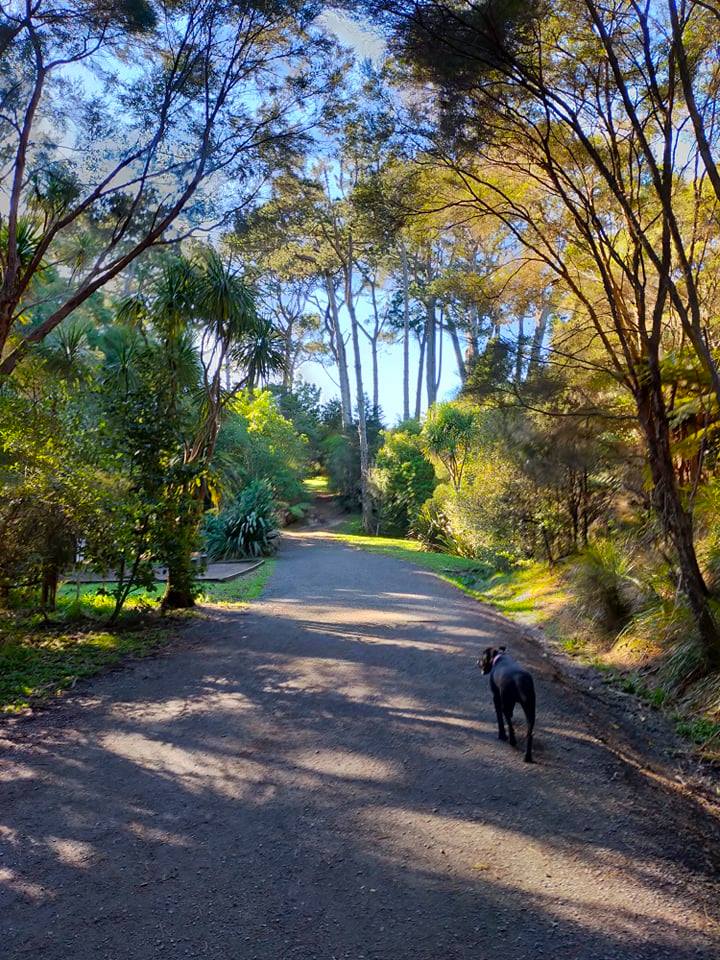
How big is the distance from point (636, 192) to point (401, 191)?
314 cm

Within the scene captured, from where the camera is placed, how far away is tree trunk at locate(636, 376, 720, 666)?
6539 mm

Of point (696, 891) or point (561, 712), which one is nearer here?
point (696, 891)

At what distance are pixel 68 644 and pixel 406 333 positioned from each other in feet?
109

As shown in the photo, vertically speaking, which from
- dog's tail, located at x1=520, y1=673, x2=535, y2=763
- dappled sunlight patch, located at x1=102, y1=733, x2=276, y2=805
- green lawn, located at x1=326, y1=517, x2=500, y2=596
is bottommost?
green lawn, located at x1=326, y1=517, x2=500, y2=596

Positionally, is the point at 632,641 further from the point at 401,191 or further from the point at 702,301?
the point at 401,191

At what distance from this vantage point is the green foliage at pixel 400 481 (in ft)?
103

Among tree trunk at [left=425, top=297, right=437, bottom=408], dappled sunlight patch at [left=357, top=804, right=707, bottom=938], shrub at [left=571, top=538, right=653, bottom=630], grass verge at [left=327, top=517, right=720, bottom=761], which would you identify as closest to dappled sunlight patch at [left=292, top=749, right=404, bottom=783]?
dappled sunlight patch at [left=357, top=804, right=707, bottom=938]

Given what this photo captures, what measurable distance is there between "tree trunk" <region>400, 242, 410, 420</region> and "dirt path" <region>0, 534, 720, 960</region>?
3009 centimetres

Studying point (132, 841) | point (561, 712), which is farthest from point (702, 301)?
point (132, 841)

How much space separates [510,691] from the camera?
4668 millimetres

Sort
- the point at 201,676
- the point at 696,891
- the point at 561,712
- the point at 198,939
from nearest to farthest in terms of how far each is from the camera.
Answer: the point at 198,939, the point at 696,891, the point at 561,712, the point at 201,676

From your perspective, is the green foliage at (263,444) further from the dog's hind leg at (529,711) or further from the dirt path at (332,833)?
the dog's hind leg at (529,711)

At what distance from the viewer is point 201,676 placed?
6.97 metres

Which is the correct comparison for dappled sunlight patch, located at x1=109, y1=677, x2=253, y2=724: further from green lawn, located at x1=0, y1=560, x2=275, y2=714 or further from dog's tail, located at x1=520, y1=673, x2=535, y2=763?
dog's tail, located at x1=520, y1=673, x2=535, y2=763
